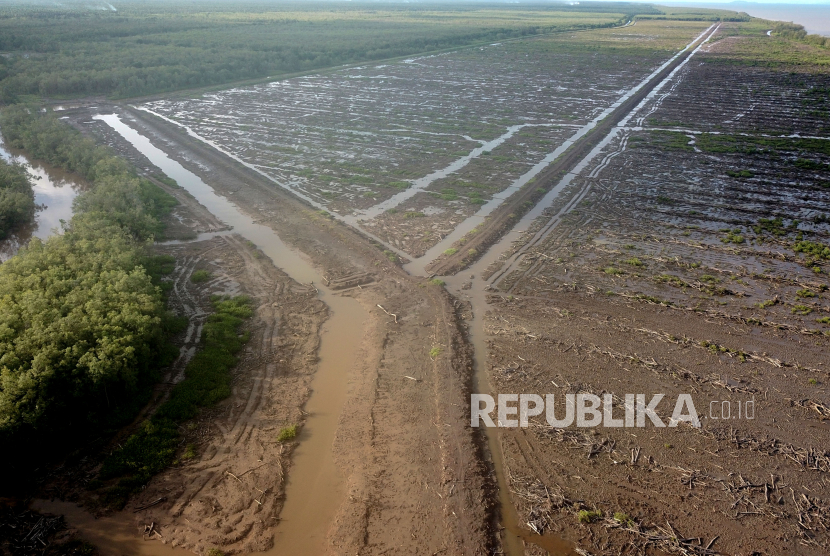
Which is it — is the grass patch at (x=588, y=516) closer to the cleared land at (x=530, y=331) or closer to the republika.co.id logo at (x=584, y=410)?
the cleared land at (x=530, y=331)

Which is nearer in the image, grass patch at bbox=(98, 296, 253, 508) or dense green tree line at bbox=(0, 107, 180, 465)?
grass patch at bbox=(98, 296, 253, 508)

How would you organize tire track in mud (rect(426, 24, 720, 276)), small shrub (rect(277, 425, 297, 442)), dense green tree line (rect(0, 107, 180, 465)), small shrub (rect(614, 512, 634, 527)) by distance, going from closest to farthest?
small shrub (rect(614, 512, 634, 527)) → dense green tree line (rect(0, 107, 180, 465)) → small shrub (rect(277, 425, 297, 442)) → tire track in mud (rect(426, 24, 720, 276))

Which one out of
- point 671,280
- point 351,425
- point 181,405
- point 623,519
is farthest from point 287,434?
point 671,280

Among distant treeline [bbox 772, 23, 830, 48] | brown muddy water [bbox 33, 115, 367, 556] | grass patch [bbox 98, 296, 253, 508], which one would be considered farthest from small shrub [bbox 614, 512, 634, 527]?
distant treeline [bbox 772, 23, 830, 48]

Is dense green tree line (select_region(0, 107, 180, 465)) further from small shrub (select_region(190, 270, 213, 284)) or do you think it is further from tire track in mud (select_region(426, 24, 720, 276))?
tire track in mud (select_region(426, 24, 720, 276))

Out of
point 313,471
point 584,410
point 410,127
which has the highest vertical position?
point 410,127

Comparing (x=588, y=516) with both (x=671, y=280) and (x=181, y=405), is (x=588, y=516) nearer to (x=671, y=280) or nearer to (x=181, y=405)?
(x=181, y=405)

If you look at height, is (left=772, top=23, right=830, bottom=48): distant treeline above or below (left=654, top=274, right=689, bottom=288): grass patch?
above
